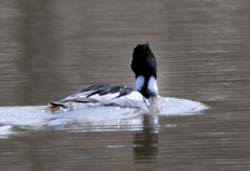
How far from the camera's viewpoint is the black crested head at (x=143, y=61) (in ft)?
40.6

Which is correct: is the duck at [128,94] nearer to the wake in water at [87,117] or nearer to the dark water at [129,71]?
the wake in water at [87,117]

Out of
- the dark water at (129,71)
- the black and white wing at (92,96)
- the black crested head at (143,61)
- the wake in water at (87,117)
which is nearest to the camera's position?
the dark water at (129,71)

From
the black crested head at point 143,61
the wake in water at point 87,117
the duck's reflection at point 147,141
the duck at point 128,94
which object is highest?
the black crested head at point 143,61

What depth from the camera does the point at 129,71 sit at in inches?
572

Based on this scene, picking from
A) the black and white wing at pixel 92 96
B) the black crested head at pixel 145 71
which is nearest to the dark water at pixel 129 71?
the black crested head at pixel 145 71

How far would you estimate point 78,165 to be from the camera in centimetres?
923

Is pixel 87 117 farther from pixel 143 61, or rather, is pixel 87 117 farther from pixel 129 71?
pixel 129 71

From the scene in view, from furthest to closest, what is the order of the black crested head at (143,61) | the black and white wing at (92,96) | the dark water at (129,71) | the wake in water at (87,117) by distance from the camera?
the black crested head at (143,61) < the black and white wing at (92,96) < the wake in water at (87,117) < the dark water at (129,71)

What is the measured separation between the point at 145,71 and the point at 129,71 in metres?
1.96

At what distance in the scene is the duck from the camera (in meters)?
11.8

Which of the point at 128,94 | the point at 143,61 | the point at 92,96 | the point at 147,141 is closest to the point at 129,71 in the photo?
the point at 143,61

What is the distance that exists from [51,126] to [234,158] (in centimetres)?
241

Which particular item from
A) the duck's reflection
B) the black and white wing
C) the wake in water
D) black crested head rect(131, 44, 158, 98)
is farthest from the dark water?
the black and white wing

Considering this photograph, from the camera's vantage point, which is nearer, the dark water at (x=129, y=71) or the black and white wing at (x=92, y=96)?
the dark water at (x=129, y=71)
